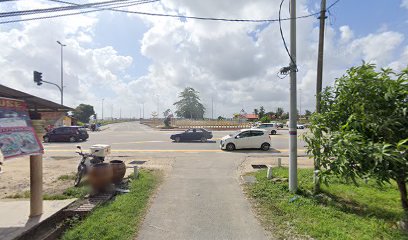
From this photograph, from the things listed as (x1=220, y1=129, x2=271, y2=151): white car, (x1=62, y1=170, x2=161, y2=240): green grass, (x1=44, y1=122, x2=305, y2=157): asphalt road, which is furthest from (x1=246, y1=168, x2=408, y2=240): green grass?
(x1=220, y1=129, x2=271, y2=151): white car

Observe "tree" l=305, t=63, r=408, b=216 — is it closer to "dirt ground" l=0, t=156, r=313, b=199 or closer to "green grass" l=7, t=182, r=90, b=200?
"dirt ground" l=0, t=156, r=313, b=199

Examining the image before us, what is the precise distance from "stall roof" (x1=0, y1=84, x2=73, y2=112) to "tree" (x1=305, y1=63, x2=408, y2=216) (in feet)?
21.1

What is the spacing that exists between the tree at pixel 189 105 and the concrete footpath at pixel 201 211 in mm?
106244

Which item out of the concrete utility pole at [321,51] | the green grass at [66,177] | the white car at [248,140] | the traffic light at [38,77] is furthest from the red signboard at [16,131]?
the traffic light at [38,77]

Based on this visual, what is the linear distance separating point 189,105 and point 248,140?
100 meters

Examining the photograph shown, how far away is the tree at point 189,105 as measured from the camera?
381 feet

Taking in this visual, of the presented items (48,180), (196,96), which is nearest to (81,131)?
(48,180)

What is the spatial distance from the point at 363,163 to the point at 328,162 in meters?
0.76

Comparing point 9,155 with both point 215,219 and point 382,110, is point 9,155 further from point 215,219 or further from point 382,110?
point 382,110

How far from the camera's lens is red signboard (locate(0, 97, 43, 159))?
477cm

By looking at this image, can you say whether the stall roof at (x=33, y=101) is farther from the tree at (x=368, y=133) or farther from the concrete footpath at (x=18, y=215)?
the tree at (x=368, y=133)

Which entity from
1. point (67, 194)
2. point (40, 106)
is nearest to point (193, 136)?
point (67, 194)

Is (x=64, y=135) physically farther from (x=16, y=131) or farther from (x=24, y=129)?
(x=16, y=131)

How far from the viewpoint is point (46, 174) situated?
34.1 ft
